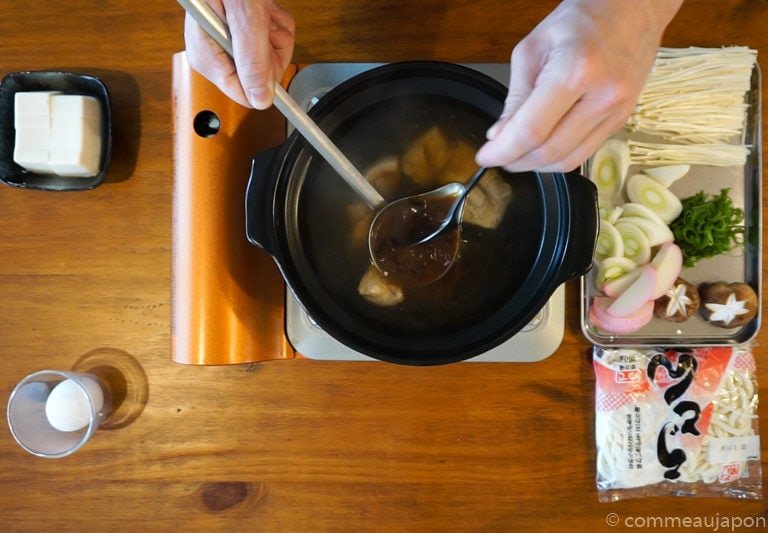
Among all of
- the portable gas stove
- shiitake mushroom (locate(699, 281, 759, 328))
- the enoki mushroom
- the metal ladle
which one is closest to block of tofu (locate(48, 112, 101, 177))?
the portable gas stove

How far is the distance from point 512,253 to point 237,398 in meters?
0.58

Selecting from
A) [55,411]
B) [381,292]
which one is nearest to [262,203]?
[381,292]

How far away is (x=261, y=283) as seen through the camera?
103 centimetres

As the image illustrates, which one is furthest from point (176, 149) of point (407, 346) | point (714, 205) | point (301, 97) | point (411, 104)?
point (714, 205)

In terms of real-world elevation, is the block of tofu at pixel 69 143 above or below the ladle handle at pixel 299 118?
above

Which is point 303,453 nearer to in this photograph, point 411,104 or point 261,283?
point 261,283

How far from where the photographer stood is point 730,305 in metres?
1.04

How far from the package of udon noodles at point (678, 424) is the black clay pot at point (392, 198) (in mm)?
306

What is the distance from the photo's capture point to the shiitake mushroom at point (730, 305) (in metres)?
1.04

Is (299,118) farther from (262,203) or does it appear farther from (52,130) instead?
(52,130)

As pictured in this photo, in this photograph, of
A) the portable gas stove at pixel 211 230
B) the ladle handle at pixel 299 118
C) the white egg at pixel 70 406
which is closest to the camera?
the ladle handle at pixel 299 118

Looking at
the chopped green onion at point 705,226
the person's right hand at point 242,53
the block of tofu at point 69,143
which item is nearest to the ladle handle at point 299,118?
the person's right hand at point 242,53

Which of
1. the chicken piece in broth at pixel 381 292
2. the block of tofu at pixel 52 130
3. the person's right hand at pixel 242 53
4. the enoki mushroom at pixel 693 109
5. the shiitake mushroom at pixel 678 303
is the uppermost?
the enoki mushroom at pixel 693 109

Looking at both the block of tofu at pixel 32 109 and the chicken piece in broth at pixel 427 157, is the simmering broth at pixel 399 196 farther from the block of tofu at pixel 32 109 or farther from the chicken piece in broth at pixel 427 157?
the block of tofu at pixel 32 109
